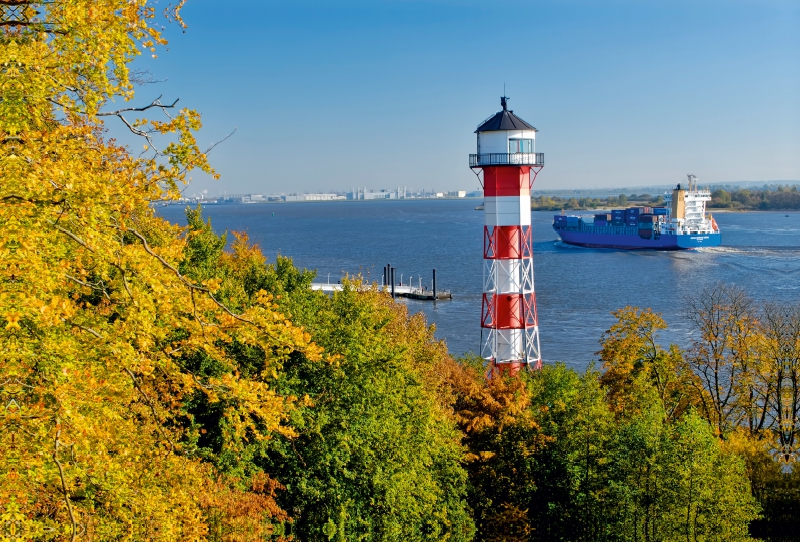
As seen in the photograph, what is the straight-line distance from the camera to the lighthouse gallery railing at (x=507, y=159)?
21.4 metres

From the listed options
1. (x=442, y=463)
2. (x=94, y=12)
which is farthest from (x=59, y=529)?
(x=442, y=463)

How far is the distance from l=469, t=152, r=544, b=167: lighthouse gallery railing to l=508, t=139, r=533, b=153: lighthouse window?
0.39ft

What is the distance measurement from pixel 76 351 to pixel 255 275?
56.5 feet

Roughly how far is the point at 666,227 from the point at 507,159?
75.8 meters

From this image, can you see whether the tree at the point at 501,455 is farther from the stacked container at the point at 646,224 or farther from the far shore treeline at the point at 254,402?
the stacked container at the point at 646,224

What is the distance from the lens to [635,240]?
304 feet

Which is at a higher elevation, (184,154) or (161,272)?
(184,154)

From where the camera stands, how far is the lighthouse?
68.7ft

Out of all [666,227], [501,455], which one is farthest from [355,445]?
[666,227]

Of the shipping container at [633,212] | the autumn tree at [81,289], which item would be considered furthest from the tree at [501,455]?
the shipping container at [633,212]

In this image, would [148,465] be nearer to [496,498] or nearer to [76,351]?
[76,351]

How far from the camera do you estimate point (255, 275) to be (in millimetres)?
22453

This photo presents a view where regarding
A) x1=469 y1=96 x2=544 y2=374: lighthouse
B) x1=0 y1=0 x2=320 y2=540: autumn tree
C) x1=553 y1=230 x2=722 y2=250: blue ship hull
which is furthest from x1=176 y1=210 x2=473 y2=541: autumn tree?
x1=553 y1=230 x2=722 y2=250: blue ship hull

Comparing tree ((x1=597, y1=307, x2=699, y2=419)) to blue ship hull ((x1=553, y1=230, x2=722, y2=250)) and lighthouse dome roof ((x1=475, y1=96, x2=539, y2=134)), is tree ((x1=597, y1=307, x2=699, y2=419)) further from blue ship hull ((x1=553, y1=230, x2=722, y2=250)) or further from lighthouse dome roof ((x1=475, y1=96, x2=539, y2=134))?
blue ship hull ((x1=553, y1=230, x2=722, y2=250))
